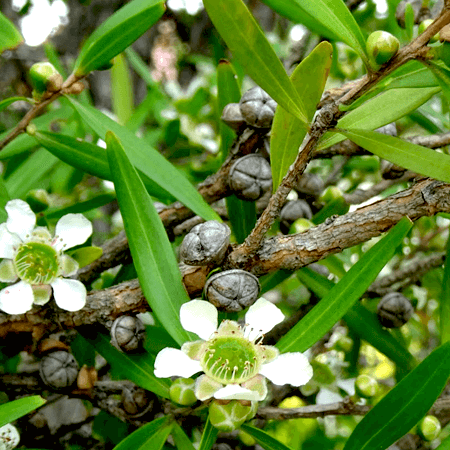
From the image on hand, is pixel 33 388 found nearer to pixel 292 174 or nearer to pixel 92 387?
pixel 92 387

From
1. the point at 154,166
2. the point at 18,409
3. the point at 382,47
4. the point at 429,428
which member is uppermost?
the point at 382,47

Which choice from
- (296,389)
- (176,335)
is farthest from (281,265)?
(296,389)

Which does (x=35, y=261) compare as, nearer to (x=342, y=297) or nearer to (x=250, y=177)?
(x=250, y=177)

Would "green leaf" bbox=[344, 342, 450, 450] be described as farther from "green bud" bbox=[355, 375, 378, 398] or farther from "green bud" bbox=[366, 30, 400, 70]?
"green bud" bbox=[366, 30, 400, 70]

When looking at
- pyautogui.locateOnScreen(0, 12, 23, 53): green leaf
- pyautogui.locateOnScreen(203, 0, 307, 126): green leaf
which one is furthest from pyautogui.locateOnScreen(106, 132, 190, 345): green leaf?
pyautogui.locateOnScreen(0, 12, 23, 53): green leaf

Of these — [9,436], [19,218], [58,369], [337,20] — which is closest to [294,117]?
[337,20]

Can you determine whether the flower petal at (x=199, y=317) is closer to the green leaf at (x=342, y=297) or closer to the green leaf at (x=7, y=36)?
the green leaf at (x=342, y=297)
